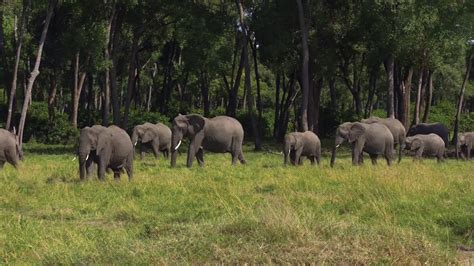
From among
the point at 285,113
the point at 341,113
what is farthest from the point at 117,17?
the point at 341,113

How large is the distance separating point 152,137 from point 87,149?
1232cm

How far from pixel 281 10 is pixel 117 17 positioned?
9.99 m

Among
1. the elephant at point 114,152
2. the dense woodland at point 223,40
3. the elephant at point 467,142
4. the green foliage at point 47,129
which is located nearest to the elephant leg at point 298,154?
the dense woodland at point 223,40

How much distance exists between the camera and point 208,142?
83.0ft

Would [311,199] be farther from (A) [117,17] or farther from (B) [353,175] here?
(A) [117,17]

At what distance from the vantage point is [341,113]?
5062cm

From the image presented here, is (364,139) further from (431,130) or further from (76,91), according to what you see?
(76,91)

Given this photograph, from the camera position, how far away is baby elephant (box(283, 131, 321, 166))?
2481 centimetres

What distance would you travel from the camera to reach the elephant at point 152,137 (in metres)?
28.8

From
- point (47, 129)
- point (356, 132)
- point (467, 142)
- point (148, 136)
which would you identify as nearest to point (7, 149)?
point (148, 136)

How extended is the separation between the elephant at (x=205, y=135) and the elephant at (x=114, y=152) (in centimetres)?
507

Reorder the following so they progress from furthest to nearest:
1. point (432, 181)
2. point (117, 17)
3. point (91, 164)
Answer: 1. point (117, 17)
2. point (91, 164)
3. point (432, 181)

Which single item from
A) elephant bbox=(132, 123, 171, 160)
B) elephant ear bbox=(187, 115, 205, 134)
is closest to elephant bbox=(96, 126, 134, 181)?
elephant ear bbox=(187, 115, 205, 134)

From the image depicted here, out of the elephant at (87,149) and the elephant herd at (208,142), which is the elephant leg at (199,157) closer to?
the elephant herd at (208,142)
